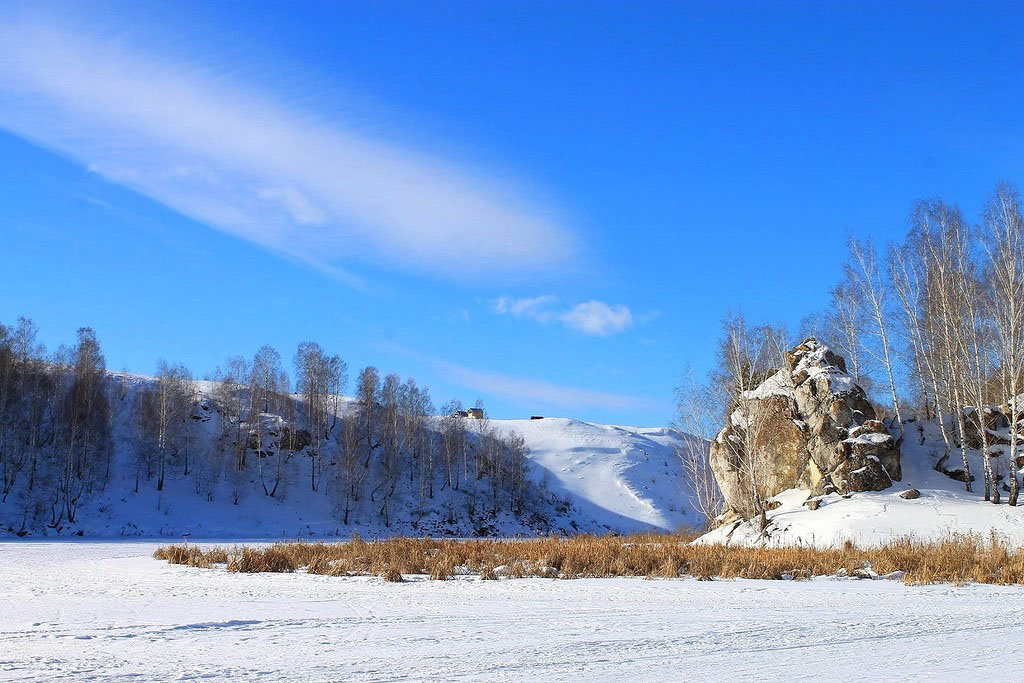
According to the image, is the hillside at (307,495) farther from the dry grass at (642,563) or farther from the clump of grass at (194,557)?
the dry grass at (642,563)

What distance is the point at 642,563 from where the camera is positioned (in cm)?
1477

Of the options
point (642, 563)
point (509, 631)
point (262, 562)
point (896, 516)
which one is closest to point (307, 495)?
point (262, 562)

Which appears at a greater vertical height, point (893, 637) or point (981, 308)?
point (981, 308)

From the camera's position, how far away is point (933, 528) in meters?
22.3

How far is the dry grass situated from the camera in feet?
44.3

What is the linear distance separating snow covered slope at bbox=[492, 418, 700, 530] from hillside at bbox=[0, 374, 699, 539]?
255mm

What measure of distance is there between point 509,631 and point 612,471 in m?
74.7

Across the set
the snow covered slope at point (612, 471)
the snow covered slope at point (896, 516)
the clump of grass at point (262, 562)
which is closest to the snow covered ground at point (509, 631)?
the clump of grass at point (262, 562)

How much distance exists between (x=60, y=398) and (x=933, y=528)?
54305 mm

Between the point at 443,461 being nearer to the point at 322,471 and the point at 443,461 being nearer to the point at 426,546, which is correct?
the point at 322,471

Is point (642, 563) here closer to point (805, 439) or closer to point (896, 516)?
point (896, 516)

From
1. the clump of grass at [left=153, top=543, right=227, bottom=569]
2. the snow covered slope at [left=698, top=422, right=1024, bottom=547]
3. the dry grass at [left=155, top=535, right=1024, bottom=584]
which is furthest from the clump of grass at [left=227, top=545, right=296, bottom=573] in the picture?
the snow covered slope at [left=698, top=422, right=1024, bottom=547]

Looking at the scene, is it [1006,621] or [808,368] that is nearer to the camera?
[1006,621]

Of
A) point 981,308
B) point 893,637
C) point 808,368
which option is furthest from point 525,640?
point 981,308
